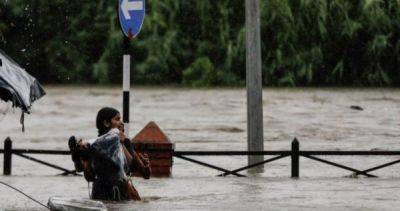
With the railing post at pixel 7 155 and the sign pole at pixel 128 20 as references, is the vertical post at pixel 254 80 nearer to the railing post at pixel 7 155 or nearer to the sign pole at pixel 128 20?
the sign pole at pixel 128 20

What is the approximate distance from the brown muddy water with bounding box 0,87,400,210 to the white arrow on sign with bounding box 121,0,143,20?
2.70 meters

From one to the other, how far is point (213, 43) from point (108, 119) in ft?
146

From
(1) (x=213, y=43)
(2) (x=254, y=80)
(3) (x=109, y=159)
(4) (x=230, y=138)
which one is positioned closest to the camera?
(3) (x=109, y=159)

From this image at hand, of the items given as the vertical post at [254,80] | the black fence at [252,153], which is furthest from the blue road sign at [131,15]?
the vertical post at [254,80]

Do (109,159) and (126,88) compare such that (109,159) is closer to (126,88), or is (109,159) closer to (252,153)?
(126,88)

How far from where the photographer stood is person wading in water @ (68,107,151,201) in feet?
37.2

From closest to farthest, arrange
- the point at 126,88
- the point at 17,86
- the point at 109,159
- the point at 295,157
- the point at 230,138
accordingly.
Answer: the point at 17,86
the point at 109,159
the point at 126,88
the point at 295,157
the point at 230,138

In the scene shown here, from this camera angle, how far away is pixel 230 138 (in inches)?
1120

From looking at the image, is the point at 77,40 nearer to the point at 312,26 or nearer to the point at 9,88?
the point at 312,26

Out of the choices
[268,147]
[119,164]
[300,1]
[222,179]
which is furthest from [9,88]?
[300,1]

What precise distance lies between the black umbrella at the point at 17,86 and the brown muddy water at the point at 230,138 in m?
1.84

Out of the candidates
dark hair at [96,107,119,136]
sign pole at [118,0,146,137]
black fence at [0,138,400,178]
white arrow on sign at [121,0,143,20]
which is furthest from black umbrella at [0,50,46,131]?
black fence at [0,138,400,178]

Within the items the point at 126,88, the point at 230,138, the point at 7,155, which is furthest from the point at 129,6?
the point at 230,138

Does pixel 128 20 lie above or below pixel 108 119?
above
